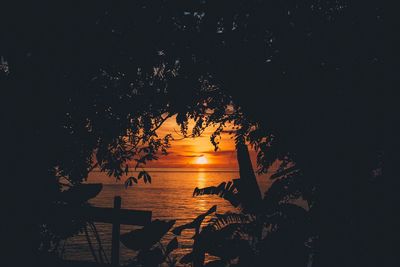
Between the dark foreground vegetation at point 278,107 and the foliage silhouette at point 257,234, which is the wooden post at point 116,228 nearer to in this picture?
the dark foreground vegetation at point 278,107

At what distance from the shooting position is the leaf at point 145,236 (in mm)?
5195

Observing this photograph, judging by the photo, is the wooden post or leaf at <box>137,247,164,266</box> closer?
leaf at <box>137,247,164,266</box>

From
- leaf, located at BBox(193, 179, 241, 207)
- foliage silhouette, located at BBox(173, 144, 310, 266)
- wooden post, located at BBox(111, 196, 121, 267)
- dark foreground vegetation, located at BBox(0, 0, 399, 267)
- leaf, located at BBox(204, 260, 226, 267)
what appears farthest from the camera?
wooden post, located at BBox(111, 196, 121, 267)

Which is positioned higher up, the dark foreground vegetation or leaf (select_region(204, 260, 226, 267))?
the dark foreground vegetation

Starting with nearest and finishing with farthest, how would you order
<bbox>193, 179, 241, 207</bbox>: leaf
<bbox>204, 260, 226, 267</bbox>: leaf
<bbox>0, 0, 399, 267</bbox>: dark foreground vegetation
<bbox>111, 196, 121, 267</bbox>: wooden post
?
<bbox>0, 0, 399, 267</bbox>: dark foreground vegetation
<bbox>204, 260, 226, 267</bbox>: leaf
<bbox>193, 179, 241, 207</bbox>: leaf
<bbox>111, 196, 121, 267</bbox>: wooden post

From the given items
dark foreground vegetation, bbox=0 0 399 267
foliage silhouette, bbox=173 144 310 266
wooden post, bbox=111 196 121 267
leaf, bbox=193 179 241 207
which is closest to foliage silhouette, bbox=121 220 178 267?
foliage silhouette, bbox=173 144 310 266

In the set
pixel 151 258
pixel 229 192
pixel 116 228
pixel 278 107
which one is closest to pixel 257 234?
pixel 229 192

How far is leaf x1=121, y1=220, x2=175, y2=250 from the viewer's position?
5.20 meters

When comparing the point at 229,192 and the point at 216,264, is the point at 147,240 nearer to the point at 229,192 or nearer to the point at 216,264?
the point at 216,264

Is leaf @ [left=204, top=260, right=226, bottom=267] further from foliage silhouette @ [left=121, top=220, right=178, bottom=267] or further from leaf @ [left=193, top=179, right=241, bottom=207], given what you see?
leaf @ [left=193, top=179, right=241, bottom=207]

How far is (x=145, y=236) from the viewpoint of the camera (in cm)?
523

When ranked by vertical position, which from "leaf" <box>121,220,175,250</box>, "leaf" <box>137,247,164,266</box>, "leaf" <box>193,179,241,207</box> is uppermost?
"leaf" <box>193,179,241,207</box>

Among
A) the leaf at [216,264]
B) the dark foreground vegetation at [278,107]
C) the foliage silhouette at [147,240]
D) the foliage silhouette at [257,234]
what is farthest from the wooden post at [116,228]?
the leaf at [216,264]

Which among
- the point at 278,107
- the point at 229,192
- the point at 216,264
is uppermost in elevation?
the point at 278,107
